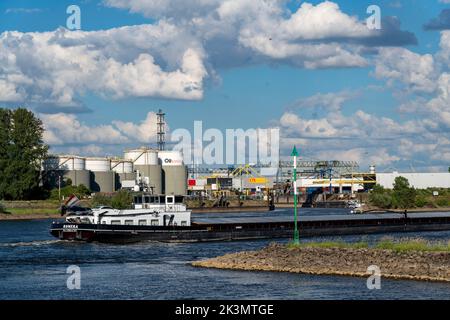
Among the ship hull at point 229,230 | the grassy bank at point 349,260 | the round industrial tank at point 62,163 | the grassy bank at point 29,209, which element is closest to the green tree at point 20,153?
the grassy bank at point 29,209

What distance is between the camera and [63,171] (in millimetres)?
190250

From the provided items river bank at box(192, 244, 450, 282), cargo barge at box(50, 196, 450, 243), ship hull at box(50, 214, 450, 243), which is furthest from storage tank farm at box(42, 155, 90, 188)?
river bank at box(192, 244, 450, 282)

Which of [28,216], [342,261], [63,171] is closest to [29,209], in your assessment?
[28,216]

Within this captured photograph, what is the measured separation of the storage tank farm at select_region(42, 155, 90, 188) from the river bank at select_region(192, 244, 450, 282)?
134m

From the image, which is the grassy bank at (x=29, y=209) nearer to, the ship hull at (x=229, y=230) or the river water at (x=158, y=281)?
the ship hull at (x=229, y=230)

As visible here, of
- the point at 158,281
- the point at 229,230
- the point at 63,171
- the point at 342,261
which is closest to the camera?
the point at 158,281

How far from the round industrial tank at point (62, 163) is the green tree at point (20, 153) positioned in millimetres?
11074

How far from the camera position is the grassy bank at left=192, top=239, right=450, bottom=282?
159 ft

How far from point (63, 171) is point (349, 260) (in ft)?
473

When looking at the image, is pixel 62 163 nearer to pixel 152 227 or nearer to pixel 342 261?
pixel 152 227

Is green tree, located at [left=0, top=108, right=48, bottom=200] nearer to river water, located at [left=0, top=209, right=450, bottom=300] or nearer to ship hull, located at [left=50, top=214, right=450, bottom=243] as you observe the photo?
ship hull, located at [left=50, top=214, right=450, bottom=243]

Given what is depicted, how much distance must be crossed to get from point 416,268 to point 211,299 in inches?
512

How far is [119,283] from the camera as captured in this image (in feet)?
166
